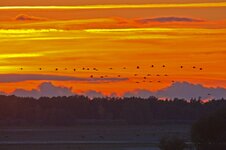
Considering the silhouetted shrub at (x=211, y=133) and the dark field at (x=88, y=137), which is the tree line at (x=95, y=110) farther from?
the silhouetted shrub at (x=211, y=133)

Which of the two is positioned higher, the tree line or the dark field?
→ the tree line

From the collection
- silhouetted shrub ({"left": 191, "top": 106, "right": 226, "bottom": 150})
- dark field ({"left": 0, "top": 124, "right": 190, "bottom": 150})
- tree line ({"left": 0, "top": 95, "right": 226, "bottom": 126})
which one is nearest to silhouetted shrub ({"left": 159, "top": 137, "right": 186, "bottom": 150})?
silhouetted shrub ({"left": 191, "top": 106, "right": 226, "bottom": 150})

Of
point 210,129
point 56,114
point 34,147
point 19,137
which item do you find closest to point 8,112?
point 56,114

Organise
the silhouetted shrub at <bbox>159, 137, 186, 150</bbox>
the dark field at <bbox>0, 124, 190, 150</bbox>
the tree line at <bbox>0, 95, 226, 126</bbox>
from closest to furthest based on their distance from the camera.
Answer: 1. the silhouetted shrub at <bbox>159, 137, 186, 150</bbox>
2. the dark field at <bbox>0, 124, 190, 150</bbox>
3. the tree line at <bbox>0, 95, 226, 126</bbox>

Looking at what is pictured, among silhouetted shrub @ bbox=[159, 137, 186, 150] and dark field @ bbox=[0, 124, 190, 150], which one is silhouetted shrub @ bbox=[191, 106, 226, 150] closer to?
silhouetted shrub @ bbox=[159, 137, 186, 150]

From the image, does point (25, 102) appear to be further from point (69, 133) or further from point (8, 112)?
point (69, 133)

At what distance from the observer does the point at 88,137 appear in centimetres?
9894

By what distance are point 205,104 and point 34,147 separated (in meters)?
42.8

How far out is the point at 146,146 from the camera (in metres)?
88.1

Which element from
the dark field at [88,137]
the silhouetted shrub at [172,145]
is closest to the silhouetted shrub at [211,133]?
the silhouetted shrub at [172,145]

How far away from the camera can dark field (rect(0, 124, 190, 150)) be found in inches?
3474

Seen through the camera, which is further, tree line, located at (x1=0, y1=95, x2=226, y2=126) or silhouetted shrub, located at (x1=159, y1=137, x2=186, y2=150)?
tree line, located at (x1=0, y1=95, x2=226, y2=126)

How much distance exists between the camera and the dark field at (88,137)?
88.2 meters

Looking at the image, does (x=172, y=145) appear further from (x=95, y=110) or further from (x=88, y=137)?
(x=95, y=110)
